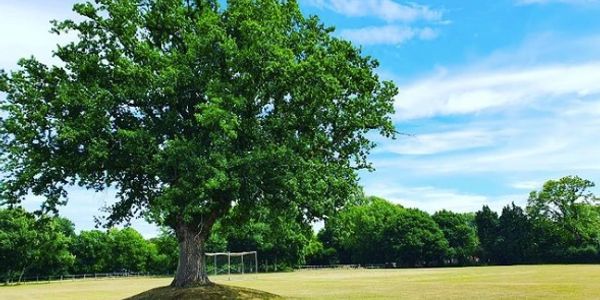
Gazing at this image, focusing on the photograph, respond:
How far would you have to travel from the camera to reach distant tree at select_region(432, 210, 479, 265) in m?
109

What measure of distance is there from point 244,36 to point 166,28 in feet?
17.0

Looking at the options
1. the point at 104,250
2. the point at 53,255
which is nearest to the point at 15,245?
the point at 53,255

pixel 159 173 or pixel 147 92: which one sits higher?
pixel 147 92

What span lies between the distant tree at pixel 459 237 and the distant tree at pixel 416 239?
7.63 feet

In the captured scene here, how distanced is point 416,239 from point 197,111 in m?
86.4

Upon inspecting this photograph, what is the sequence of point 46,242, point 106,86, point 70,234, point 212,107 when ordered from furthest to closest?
point 70,234
point 46,242
point 106,86
point 212,107

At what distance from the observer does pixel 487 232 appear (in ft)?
355

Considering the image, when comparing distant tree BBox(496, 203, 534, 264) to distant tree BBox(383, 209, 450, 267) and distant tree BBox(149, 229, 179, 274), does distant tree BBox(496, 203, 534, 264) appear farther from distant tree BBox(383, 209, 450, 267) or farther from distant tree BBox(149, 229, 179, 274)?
distant tree BBox(149, 229, 179, 274)

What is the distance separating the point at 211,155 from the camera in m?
23.5

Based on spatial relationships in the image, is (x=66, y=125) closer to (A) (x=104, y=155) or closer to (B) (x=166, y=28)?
(A) (x=104, y=155)

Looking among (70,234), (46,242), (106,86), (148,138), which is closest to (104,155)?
(148,138)

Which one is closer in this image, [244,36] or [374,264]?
[244,36]

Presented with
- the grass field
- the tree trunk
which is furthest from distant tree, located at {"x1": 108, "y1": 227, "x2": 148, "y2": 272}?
the tree trunk

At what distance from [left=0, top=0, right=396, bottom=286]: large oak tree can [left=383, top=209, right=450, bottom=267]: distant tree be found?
81.9 m
